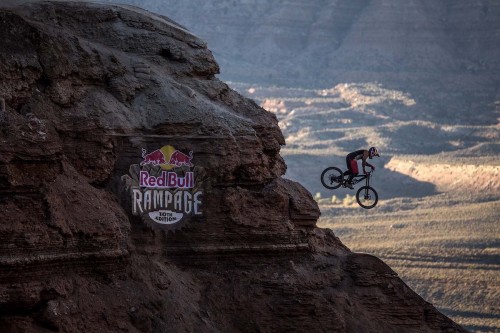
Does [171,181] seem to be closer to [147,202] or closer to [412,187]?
[147,202]

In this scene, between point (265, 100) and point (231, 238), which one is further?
point (265, 100)

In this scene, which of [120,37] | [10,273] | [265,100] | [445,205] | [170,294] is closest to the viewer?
[10,273]

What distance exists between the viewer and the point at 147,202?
23344 millimetres

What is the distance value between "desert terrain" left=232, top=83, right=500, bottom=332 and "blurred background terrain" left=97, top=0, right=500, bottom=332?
135 millimetres

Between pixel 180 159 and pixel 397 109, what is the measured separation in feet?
372

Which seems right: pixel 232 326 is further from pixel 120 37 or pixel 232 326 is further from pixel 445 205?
pixel 445 205

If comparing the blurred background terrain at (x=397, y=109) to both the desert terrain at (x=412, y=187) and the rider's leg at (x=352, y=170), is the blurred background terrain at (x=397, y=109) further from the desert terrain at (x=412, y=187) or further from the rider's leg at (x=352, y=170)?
the rider's leg at (x=352, y=170)

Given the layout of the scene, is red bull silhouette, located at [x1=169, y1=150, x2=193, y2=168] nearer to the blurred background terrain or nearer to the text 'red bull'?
the text 'red bull'

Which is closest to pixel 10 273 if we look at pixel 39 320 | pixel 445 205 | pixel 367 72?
pixel 39 320

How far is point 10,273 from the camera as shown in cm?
2002

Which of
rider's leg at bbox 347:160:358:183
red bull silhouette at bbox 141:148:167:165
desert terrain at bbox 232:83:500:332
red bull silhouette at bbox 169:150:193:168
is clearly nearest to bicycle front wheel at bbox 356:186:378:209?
rider's leg at bbox 347:160:358:183

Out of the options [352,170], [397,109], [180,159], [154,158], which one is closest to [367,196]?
[352,170]

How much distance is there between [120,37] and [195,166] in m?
2.55

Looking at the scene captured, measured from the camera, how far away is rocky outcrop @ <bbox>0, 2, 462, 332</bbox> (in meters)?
20.6
